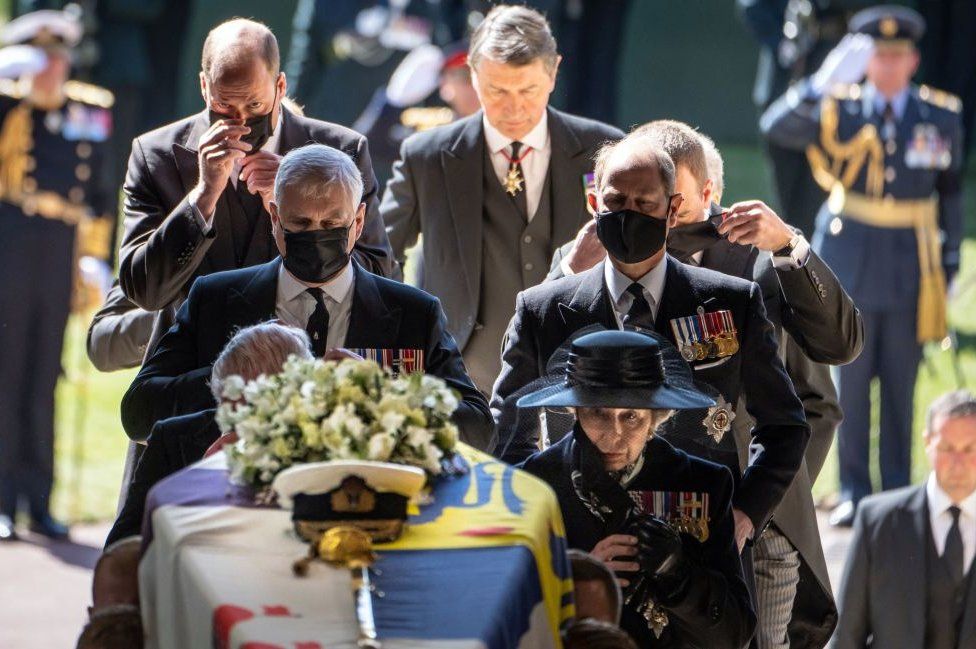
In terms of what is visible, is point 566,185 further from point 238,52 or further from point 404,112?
point 404,112

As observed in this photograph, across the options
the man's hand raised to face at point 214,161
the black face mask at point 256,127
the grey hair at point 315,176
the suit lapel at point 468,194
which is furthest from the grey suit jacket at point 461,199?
the grey hair at point 315,176

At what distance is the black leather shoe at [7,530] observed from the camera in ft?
31.2

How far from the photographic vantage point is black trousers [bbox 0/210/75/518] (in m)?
9.95

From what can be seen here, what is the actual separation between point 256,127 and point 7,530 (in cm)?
484

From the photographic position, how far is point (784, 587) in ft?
16.3

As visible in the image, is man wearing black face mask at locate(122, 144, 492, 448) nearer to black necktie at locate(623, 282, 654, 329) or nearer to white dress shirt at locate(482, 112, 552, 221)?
black necktie at locate(623, 282, 654, 329)

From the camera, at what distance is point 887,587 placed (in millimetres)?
6637

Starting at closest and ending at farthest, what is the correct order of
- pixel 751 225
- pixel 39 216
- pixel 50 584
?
pixel 751 225, pixel 50 584, pixel 39 216

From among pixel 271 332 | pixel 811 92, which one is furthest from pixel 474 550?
pixel 811 92

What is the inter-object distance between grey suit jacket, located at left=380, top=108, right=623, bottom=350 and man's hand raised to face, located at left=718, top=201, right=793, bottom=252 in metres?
1.37

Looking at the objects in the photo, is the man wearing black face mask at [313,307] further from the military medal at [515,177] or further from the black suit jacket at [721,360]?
the military medal at [515,177]

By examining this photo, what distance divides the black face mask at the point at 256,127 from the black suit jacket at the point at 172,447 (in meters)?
1.12

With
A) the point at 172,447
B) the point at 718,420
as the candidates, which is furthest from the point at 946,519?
the point at 172,447

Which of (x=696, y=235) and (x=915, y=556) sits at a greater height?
(x=696, y=235)
